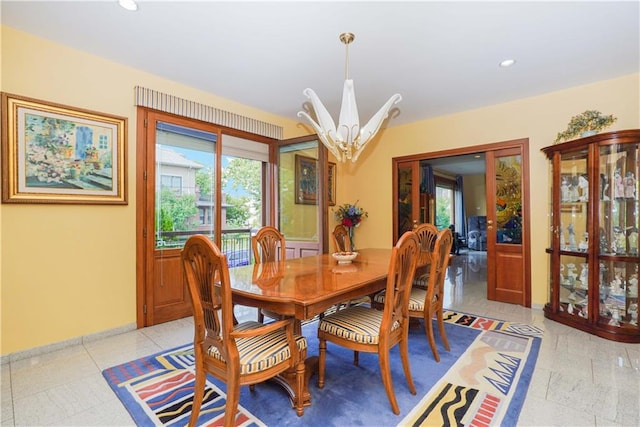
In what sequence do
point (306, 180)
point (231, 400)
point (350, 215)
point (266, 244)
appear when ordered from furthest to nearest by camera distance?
point (350, 215), point (306, 180), point (266, 244), point (231, 400)

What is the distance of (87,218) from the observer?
2.76 meters

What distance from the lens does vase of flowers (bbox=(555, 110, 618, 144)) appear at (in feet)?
10.1

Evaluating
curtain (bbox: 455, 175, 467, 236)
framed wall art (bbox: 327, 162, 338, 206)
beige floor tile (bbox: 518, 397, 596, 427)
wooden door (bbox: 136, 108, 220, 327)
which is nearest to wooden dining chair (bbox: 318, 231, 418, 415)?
beige floor tile (bbox: 518, 397, 596, 427)

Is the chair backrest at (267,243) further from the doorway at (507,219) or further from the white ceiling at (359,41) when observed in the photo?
the doorway at (507,219)

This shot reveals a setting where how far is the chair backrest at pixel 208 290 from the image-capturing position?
1.37 metres

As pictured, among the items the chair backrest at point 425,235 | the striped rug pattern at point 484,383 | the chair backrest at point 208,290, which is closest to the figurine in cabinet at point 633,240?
the striped rug pattern at point 484,383

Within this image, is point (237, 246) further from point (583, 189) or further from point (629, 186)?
point (629, 186)

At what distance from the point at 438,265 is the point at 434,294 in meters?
0.26

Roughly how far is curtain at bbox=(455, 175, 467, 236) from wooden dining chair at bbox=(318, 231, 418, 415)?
8608mm

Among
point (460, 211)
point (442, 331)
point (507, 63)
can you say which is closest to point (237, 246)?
point (442, 331)

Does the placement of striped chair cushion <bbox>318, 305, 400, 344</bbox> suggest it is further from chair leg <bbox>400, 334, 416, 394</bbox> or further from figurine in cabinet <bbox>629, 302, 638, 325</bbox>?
figurine in cabinet <bbox>629, 302, 638, 325</bbox>

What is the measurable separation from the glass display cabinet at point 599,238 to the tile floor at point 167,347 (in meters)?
0.23

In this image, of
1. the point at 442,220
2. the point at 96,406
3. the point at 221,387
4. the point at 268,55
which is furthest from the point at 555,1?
the point at 442,220

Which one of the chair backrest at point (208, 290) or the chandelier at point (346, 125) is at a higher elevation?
the chandelier at point (346, 125)
